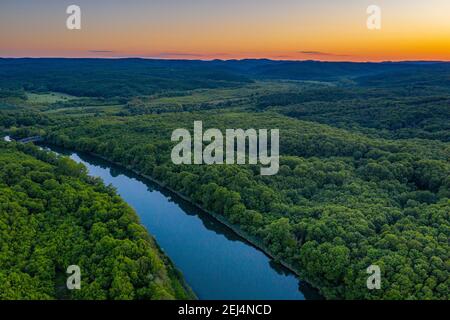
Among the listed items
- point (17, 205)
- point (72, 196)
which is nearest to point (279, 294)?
point (72, 196)

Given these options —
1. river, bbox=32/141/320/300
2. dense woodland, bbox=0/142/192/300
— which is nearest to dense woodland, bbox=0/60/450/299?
river, bbox=32/141/320/300

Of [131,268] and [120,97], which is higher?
[120,97]

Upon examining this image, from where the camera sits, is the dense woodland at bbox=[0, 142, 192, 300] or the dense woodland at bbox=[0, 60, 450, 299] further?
the dense woodland at bbox=[0, 60, 450, 299]

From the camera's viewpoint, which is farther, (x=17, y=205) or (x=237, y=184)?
(x=237, y=184)

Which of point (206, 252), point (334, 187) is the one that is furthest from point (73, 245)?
point (334, 187)

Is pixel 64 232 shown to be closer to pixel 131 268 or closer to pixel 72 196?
pixel 72 196

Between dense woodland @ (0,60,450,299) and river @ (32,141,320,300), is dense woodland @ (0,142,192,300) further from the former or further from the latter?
dense woodland @ (0,60,450,299)

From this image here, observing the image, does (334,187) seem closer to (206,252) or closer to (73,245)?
(206,252)

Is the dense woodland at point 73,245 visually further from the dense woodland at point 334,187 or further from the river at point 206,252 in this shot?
the dense woodland at point 334,187
